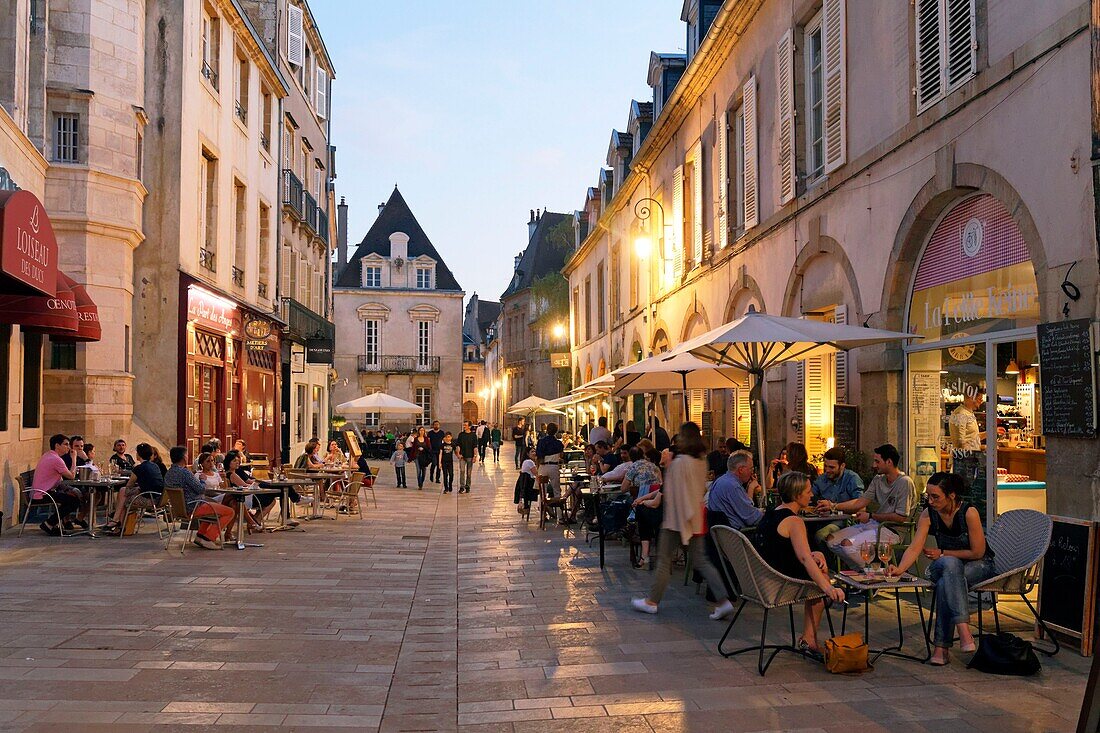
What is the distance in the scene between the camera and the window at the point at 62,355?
14.4 metres

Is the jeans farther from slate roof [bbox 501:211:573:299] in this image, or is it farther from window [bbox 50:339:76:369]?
slate roof [bbox 501:211:573:299]

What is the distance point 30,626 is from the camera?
23.0 feet

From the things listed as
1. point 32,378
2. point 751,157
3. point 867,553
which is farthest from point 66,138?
point 867,553

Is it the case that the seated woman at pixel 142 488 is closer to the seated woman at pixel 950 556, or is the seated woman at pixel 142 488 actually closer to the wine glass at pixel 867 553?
the wine glass at pixel 867 553

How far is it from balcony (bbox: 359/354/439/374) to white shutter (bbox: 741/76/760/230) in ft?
133

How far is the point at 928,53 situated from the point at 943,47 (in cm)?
37

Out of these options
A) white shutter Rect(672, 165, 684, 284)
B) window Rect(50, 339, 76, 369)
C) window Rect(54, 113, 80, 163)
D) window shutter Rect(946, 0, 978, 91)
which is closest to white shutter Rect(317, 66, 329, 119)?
white shutter Rect(672, 165, 684, 284)

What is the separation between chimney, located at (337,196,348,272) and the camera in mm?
51094

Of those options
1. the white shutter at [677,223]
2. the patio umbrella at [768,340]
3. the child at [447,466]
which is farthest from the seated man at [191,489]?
the white shutter at [677,223]

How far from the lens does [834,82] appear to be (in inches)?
464

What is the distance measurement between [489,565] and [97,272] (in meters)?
8.04

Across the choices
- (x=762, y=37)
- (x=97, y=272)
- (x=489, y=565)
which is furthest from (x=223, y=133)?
(x=489, y=565)

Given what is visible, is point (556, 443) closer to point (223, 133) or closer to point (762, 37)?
point (762, 37)

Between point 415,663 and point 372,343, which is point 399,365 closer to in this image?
point 372,343
